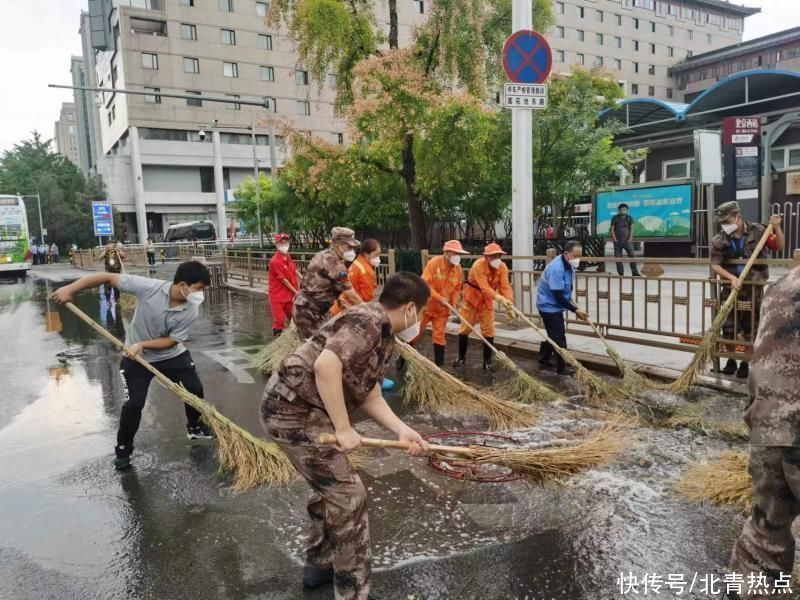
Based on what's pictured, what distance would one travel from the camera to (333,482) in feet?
8.00

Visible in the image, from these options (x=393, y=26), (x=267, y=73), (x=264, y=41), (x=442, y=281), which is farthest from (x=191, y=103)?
(x=442, y=281)

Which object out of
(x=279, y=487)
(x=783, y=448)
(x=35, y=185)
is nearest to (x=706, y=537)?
(x=783, y=448)

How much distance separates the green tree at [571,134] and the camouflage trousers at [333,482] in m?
12.0

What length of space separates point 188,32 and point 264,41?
5454mm

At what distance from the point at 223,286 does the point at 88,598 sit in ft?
55.2

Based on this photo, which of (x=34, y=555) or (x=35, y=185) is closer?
(x=34, y=555)

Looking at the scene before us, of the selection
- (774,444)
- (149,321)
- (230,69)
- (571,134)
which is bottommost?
(774,444)

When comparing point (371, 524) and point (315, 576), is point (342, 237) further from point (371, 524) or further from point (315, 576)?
point (315, 576)

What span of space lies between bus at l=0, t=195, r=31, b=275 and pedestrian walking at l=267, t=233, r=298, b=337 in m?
24.9

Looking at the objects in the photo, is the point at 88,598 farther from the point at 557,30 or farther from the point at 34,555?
the point at 557,30

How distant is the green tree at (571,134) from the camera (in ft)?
43.5

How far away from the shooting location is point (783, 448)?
81.1 inches

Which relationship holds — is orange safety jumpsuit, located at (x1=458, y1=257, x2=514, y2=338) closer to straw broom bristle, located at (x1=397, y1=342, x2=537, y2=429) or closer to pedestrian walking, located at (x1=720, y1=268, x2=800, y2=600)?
straw broom bristle, located at (x1=397, y1=342, x2=537, y2=429)

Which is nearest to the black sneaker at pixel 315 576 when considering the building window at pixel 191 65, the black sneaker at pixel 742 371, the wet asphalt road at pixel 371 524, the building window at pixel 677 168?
the wet asphalt road at pixel 371 524
